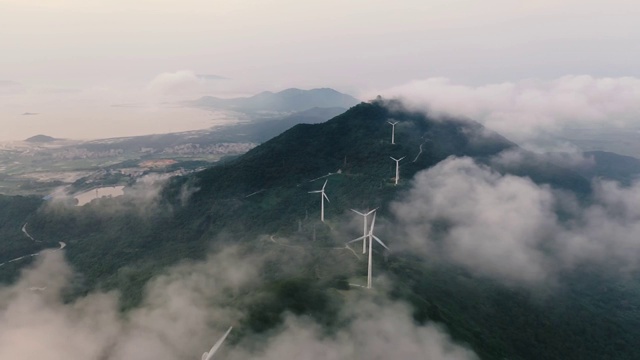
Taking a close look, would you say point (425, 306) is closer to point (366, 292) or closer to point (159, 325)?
point (366, 292)

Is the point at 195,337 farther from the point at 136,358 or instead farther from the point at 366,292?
the point at 366,292

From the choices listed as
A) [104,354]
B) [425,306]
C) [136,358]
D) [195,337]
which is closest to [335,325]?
[425,306]

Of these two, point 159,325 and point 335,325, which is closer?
point 335,325

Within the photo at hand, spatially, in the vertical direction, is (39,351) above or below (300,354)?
below

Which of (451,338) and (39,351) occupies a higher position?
(451,338)

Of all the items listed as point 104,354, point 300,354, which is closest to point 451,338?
point 300,354

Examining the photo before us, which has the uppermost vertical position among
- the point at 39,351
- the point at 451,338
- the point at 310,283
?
the point at 310,283

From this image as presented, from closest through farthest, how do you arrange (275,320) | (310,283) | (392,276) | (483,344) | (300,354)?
(300,354)
(275,320)
(483,344)
(310,283)
(392,276)

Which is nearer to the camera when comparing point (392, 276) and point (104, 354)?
point (104, 354)

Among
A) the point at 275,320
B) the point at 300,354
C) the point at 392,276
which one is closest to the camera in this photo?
the point at 300,354
